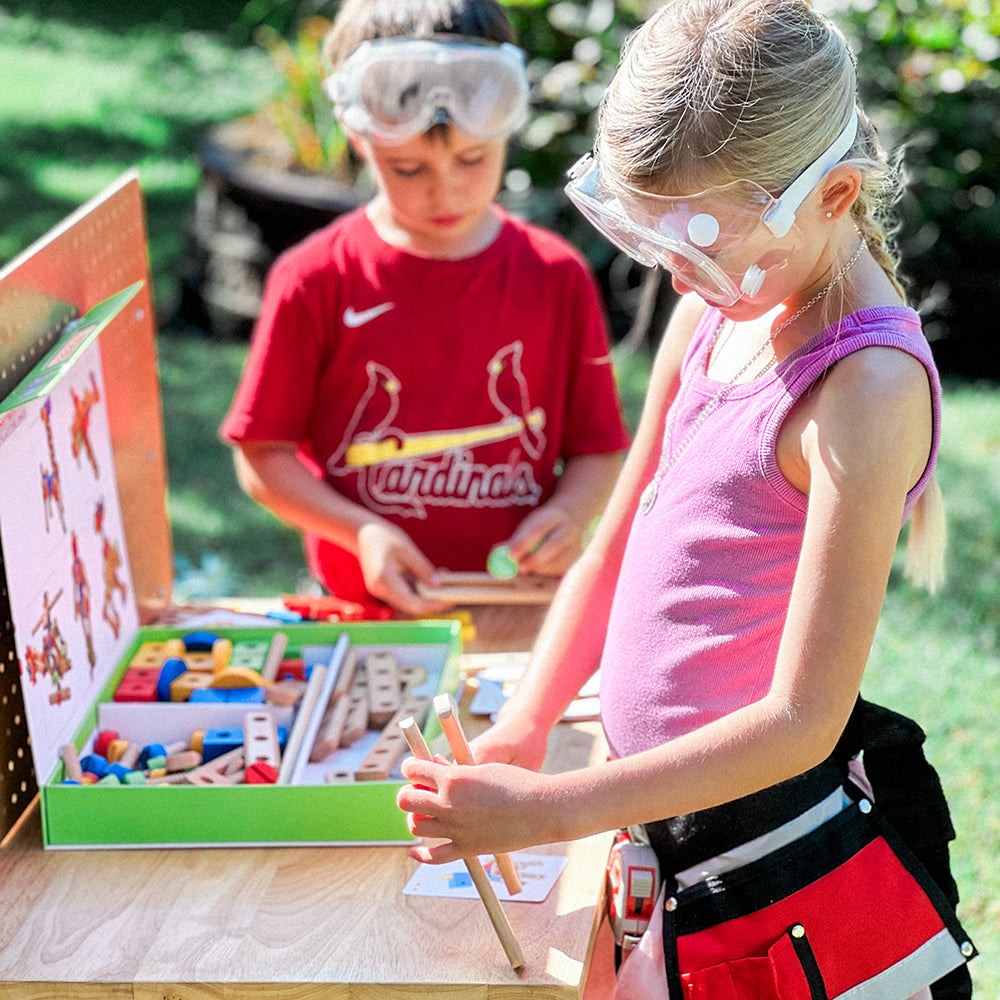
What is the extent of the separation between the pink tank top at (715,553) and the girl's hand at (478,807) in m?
0.25

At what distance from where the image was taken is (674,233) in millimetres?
1239

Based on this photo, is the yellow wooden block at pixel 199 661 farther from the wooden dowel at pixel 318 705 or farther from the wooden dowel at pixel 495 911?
the wooden dowel at pixel 495 911

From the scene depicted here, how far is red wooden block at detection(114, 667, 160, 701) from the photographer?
5.82 feet

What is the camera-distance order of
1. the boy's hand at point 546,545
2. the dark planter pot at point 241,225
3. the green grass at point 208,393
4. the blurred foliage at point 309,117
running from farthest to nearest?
the blurred foliage at point 309,117 < the dark planter pot at point 241,225 < the green grass at point 208,393 < the boy's hand at point 546,545

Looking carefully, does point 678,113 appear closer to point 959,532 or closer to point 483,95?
point 483,95

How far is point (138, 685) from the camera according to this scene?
179 cm

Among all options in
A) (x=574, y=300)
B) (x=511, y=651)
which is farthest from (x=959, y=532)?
(x=511, y=651)

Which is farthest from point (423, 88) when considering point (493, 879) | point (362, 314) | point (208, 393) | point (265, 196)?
point (265, 196)

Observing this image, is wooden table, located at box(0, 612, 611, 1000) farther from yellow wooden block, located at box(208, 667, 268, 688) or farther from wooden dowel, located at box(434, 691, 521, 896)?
yellow wooden block, located at box(208, 667, 268, 688)

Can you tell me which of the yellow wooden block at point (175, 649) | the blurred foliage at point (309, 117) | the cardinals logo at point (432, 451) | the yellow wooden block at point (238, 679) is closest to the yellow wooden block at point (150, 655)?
the yellow wooden block at point (175, 649)

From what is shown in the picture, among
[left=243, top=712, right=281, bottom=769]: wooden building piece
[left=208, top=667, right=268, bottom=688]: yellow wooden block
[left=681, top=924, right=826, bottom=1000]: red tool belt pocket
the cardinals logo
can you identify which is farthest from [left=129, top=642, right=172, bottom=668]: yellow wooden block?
[left=681, top=924, right=826, bottom=1000]: red tool belt pocket

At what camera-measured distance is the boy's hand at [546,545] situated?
215cm

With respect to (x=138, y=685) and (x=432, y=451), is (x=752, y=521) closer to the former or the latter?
(x=138, y=685)

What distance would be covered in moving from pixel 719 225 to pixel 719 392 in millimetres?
257
